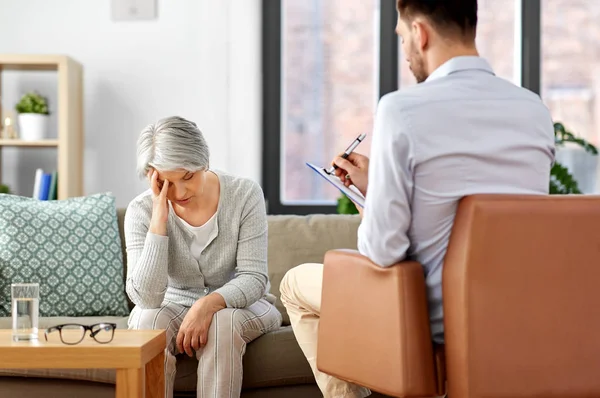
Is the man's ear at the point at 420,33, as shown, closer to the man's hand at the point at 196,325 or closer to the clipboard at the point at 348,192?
the clipboard at the point at 348,192

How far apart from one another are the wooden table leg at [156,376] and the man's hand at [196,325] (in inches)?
5.5

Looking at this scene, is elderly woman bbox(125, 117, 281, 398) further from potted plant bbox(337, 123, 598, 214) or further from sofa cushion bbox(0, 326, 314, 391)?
potted plant bbox(337, 123, 598, 214)

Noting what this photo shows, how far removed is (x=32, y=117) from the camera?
3.79m

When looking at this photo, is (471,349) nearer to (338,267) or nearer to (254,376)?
(338,267)

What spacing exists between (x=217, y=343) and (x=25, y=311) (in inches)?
20.4

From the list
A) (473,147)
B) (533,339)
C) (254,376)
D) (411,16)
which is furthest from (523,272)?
(254,376)

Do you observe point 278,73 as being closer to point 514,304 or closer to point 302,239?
point 302,239

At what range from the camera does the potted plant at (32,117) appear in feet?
12.5

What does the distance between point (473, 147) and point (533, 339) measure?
0.41 metres

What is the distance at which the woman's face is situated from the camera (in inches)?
94.6

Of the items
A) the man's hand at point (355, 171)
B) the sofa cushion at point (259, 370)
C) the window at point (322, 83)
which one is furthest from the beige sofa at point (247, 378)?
the window at point (322, 83)

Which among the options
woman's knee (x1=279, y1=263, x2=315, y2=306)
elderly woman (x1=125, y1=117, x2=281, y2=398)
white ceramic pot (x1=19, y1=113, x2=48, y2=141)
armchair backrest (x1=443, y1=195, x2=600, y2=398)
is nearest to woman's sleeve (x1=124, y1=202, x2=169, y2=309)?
elderly woman (x1=125, y1=117, x2=281, y2=398)

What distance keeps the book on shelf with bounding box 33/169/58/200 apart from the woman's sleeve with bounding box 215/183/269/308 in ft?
5.04

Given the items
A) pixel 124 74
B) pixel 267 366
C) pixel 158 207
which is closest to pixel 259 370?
pixel 267 366
